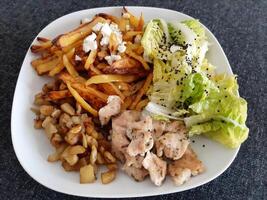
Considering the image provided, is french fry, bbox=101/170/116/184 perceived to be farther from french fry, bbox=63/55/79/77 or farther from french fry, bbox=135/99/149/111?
french fry, bbox=63/55/79/77

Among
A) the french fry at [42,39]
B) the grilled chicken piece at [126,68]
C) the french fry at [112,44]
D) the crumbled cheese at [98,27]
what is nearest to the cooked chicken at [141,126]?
the grilled chicken piece at [126,68]

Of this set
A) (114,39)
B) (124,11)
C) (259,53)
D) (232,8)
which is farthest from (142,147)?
(232,8)

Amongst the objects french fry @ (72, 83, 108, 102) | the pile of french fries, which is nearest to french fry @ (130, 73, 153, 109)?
the pile of french fries

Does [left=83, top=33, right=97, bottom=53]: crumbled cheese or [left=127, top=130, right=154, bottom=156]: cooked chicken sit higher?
[left=83, top=33, right=97, bottom=53]: crumbled cheese

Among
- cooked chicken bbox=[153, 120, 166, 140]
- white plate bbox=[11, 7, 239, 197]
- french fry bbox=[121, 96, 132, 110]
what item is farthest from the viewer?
french fry bbox=[121, 96, 132, 110]

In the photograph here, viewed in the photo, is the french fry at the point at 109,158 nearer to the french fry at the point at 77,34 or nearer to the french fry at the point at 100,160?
the french fry at the point at 100,160

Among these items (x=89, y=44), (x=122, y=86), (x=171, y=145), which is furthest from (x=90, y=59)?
(x=171, y=145)
